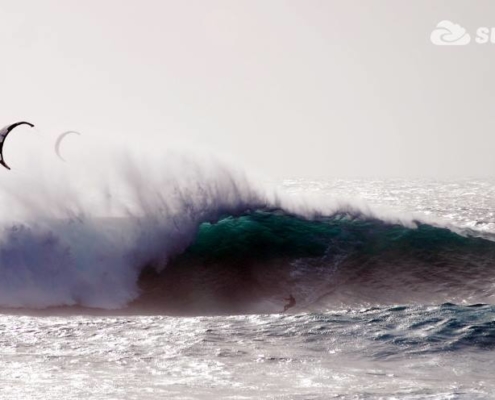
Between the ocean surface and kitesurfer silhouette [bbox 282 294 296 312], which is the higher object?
the ocean surface

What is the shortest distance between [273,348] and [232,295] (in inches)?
172

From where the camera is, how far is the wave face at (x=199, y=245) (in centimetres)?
1396

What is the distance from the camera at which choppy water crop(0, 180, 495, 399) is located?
8031 mm

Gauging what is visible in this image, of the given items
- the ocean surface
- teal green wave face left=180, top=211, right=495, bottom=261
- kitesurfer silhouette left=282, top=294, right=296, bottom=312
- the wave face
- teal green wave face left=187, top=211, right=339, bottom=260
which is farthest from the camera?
teal green wave face left=180, top=211, right=495, bottom=261

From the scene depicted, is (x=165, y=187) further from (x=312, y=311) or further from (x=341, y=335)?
(x=341, y=335)

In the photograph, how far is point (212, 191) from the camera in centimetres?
1823

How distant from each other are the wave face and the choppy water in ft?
0.52

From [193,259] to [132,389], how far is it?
7921 millimetres

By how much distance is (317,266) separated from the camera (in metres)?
16.2

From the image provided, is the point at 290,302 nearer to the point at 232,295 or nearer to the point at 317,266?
the point at 232,295

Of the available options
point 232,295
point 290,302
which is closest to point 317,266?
point 290,302

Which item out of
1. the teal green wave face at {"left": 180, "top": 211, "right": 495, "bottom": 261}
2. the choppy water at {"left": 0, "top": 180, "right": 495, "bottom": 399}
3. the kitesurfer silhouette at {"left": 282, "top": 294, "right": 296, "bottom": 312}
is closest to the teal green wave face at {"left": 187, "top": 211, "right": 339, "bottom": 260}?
the teal green wave face at {"left": 180, "top": 211, "right": 495, "bottom": 261}

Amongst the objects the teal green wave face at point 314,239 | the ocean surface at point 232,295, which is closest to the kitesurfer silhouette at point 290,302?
the ocean surface at point 232,295

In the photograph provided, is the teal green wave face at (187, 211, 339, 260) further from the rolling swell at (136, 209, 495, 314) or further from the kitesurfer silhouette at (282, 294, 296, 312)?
the kitesurfer silhouette at (282, 294, 296, 312)
